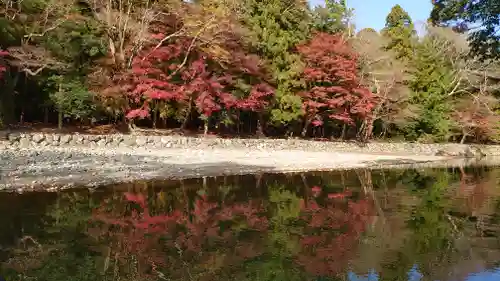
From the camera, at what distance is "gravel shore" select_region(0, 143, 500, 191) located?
12977 mm

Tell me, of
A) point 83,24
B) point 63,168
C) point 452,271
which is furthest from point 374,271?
point 83,24

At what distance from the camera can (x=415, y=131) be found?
1550 inches

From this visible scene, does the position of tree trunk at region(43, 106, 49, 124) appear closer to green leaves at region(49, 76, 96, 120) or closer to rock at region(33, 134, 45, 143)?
green leaves at region(49, 76, 96, 120)

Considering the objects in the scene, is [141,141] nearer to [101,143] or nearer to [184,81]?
[101,143]

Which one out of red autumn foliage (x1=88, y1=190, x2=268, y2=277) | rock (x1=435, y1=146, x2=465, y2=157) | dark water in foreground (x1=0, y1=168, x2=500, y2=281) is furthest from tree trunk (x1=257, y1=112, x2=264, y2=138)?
red autumn foliage (x1=88, y1=190, x2=268, y2=277)

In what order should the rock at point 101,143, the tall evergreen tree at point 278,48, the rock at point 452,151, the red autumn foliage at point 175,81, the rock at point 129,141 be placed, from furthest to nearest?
1. the rock at point 452,151
2. the tall evergreen tree at point 278,48
3. the red autumn foliage at point 175,81
4. the rock at point 129,141
5. the rock at point 101,143

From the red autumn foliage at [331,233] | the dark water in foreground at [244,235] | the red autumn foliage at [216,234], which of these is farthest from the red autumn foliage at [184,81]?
the red autumn foliage at [331,233]

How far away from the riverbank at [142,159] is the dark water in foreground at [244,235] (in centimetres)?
194

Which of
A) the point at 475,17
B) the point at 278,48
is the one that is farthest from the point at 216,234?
the point at 278,48

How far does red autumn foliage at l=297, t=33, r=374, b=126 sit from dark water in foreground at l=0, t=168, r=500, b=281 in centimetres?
1687

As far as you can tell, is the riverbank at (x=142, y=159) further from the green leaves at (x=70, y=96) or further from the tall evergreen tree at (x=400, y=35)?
the tall evergreen tree at (x=400, y=35)

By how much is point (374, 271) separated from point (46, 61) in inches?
771

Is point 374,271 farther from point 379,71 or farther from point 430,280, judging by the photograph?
point 379,71

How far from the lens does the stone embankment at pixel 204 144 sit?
18.8m
